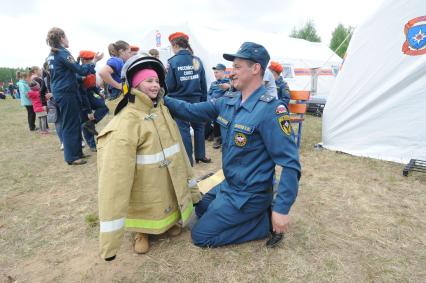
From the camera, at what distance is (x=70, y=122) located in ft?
16.3

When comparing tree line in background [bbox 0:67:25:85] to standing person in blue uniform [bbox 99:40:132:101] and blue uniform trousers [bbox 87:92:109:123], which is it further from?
standing person in blue uniform [bbox 99:40:132:101]

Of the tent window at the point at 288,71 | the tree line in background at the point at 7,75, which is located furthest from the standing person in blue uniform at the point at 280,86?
the tree line in background at the point at 7,75

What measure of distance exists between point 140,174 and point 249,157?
3.01 ft

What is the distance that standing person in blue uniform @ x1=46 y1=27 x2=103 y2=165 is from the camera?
454cm

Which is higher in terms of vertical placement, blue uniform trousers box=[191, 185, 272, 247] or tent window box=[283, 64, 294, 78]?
tent window box=[283, 64, 294, 78]

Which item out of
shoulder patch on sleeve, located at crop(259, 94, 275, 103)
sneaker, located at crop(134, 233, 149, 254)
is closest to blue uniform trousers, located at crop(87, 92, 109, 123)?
sneaker, located at crop(134, 233, 149, 254)

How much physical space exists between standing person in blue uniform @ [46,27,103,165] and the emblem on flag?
517 centimetres

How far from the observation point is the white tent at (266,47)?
33.3 ft

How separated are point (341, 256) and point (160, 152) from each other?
6.07 feet

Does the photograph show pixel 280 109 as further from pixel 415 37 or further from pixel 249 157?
pixel 415 37

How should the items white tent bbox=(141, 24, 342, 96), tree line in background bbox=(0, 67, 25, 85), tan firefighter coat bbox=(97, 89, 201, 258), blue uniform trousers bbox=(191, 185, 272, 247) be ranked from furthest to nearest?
tree line in background bbox=(0, 67, 25, 85)
white tent bbox=(141, 24, 342, 96)
blue uniform trousers bbox=(191, 185, 272, 247)
tan firefighter coat bbox=(97, 89, 201, 258)

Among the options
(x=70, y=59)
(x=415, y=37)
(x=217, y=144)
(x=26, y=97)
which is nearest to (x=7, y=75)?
(x=26, y=97)

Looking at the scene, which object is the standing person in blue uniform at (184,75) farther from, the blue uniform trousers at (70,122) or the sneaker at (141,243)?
the sneaker at (141,243)

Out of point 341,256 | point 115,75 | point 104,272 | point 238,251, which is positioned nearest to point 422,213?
point 341,256
